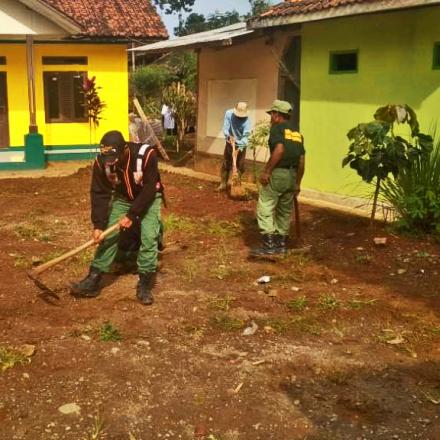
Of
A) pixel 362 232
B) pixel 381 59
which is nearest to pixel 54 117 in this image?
pixel 381 59

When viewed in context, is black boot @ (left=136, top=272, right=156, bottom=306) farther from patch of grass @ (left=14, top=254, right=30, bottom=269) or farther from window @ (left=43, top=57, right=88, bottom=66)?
window @ (left=43, top=57, right=88, bottom=66)

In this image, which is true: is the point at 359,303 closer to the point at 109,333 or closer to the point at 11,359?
the point at 109,333

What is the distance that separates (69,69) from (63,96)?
0.66m

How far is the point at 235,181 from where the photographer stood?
9656 millimetres

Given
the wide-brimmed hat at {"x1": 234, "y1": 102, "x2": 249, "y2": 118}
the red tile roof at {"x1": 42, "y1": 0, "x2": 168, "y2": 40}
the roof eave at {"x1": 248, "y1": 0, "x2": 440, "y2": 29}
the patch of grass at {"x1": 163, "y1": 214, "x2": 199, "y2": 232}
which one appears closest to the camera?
the roof eave at {"x1": 248, "y1": 0, "x2": 440, "y2": 29}

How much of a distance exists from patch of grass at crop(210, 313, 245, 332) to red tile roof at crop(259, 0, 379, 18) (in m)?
4.83

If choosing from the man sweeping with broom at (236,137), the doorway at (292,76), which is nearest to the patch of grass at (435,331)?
the man sweeping with broom at (236,137)

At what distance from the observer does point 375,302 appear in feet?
17.3

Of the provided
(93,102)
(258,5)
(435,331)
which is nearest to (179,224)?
(435,331)

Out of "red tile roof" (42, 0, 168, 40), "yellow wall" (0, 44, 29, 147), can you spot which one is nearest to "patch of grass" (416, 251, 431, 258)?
"red tile roof" (42, 0, 168, 40)

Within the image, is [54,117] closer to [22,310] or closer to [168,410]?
[22,310]

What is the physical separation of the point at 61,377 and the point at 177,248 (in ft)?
10.1

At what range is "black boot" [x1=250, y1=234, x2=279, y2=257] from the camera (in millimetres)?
6496

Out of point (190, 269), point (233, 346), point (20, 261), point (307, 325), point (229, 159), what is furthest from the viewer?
point (229, 159)
